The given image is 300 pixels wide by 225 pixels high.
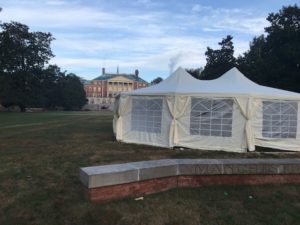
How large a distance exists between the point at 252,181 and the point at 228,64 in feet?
122

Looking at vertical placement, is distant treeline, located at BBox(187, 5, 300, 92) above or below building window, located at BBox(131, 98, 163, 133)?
above

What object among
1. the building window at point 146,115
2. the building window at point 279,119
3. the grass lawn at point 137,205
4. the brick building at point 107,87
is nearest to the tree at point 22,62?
the building window at point 146,115

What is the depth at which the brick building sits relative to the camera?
127438 mm

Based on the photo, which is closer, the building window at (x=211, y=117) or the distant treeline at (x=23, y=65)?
the building window at (x=211, y=117)

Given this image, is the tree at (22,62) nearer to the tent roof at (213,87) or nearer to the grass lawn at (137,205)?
the tent roof at (213,87)

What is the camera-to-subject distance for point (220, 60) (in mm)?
43312

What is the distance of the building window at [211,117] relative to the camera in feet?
41.2

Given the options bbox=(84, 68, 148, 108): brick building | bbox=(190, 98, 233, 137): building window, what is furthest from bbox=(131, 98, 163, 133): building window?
bbox=(84, 68, 148, 108): brick building

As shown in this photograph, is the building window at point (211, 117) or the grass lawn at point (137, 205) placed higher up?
the building window at point (211, 117)

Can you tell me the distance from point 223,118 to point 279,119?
6.76 feet

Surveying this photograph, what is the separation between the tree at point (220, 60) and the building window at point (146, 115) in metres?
28.4

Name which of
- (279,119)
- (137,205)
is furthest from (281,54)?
(137,205)

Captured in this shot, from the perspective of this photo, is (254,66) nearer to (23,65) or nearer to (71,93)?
(23,65)

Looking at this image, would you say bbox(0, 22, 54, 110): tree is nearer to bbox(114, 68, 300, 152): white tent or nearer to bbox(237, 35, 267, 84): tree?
bbox(237, 35, 267, 84): tree
